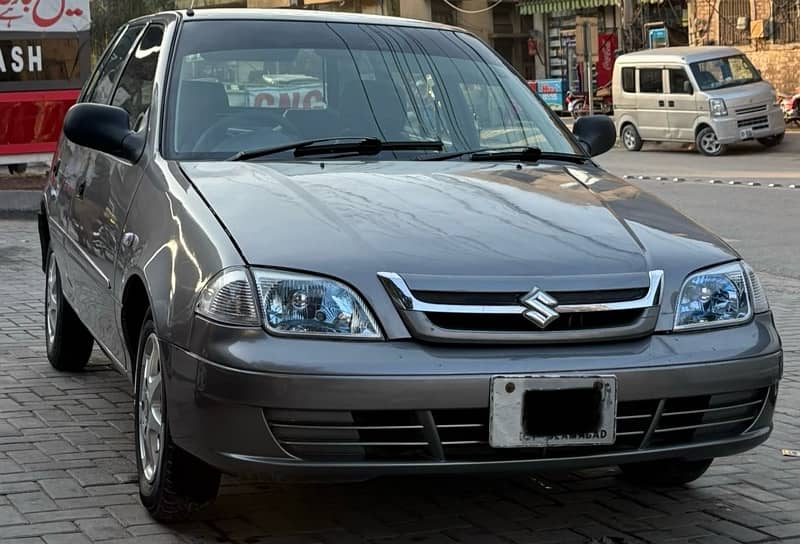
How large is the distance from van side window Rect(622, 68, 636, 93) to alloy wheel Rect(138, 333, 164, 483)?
1031 inches

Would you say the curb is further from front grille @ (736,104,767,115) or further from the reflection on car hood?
front grille @ (736,104,767,115)

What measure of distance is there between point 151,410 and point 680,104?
982 inches

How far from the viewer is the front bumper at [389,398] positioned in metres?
3.88

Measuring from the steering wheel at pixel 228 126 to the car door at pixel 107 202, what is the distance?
247 mm

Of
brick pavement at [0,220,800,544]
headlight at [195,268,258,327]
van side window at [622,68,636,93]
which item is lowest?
van side window at [622,68,636,93]

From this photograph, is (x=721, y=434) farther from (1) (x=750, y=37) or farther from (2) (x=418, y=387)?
(1) (x=750, y=37)

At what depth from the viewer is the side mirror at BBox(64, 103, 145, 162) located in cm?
514

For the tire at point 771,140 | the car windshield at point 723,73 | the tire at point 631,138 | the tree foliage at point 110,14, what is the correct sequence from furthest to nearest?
the tree foliage at point 110,14, the tire at point 631,138, the tire at point 771,140, the car windshield at point 723,73

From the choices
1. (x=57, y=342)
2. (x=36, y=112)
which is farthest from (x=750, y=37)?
(x=57, y=342)

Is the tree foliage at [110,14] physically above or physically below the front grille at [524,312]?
below

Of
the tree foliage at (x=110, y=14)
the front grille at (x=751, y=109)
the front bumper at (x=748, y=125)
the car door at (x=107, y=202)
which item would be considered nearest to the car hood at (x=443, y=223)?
the car door at (x=107, y=202)

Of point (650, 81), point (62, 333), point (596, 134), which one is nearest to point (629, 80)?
point (650, 81)

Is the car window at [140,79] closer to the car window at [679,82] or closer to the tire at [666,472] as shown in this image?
the tire at [666,472]

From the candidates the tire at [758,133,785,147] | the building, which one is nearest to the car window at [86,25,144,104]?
the tire at [758,133,785,147]
